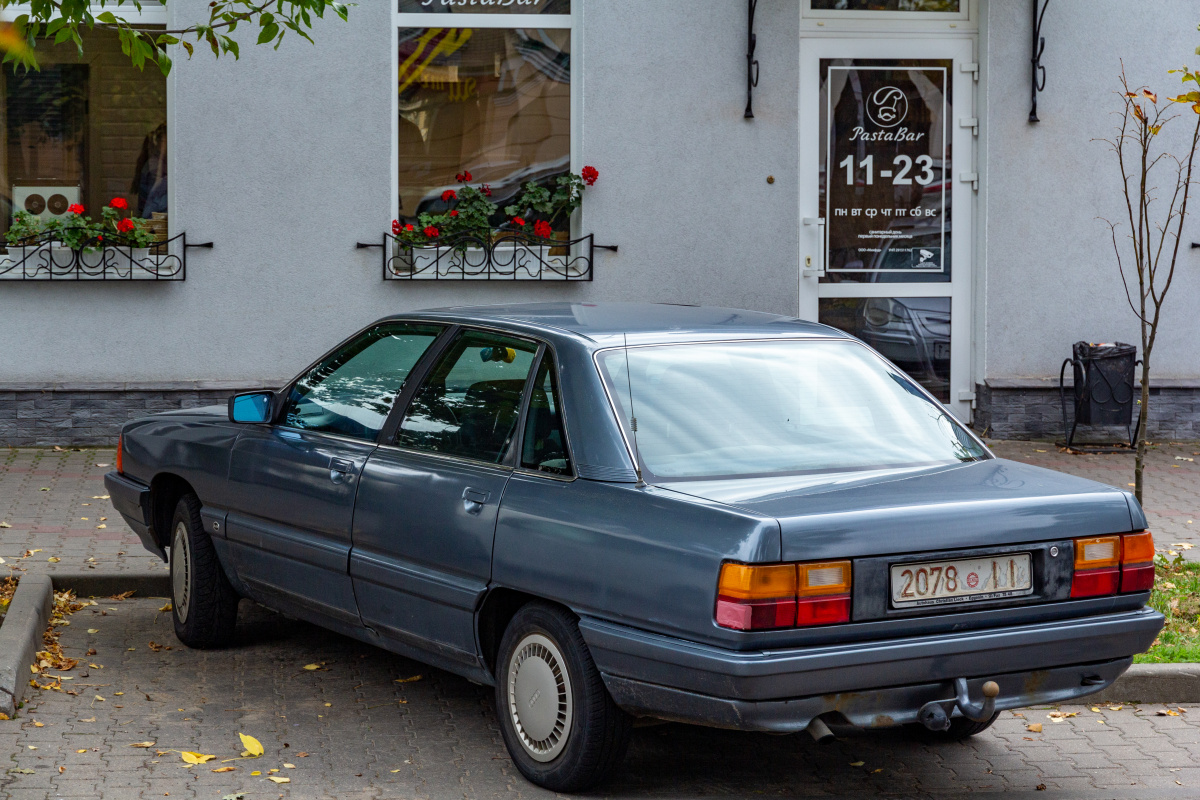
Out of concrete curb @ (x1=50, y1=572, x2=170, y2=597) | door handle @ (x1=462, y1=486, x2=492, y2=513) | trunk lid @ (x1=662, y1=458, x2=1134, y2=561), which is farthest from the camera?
concrete curb @ (x1=50, y1=572, x2=170, y2=597)

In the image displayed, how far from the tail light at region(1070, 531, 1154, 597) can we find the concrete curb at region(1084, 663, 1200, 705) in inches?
49.8

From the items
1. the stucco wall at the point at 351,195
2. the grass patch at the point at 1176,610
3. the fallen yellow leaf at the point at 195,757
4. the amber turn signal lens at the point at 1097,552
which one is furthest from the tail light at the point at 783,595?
the stucco wall at the point at 351,195

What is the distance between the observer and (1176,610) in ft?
20.4

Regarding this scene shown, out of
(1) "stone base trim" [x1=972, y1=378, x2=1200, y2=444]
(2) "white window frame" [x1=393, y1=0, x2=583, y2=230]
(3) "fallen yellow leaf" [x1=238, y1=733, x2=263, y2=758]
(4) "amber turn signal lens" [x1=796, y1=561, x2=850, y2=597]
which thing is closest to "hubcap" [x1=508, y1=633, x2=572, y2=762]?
(4) "amber turn signal lens" [x1=796, y1=561, x2=850, y2=597]

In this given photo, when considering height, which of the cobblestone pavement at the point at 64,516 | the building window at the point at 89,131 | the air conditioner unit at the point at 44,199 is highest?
the building window at the point at 89,131

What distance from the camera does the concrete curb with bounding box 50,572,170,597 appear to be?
6672 mm

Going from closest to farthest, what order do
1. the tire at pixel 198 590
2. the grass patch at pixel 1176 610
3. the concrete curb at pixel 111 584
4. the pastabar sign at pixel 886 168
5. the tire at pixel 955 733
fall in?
1. the tire at pixel 955 733
2. the grass patch at pixel 1176 610
3. the tire at pixel 198 590
4. the concrete curb at pixel 111 584
5. the pastabar sign at pixel 886 168

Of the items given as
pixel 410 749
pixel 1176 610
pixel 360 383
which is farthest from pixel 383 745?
pixel 1176 610

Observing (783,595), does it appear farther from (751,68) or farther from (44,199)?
(44,199)

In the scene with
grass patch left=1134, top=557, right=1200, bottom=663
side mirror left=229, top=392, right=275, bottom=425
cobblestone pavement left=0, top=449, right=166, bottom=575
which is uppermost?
side mirror left=229, top=392, right=275, bottom=425

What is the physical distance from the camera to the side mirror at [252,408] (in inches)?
217

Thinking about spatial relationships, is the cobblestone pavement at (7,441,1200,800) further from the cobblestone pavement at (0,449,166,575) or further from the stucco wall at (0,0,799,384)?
the stucco wall at (0,0,799,384)

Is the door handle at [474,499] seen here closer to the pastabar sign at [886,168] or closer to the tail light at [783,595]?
the tail light at [783,595]

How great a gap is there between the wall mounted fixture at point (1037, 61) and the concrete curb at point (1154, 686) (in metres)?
6.69
